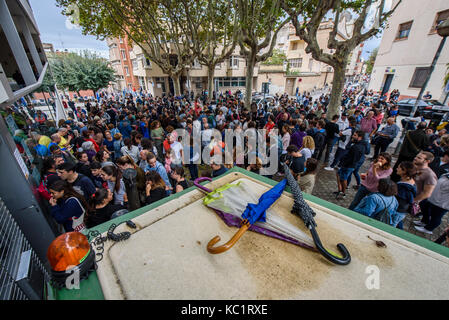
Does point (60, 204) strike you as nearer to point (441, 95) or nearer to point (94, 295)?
point (94, 295)

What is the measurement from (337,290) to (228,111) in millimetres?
10480

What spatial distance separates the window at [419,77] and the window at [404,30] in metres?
4.31

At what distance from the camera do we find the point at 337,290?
4.38 feet

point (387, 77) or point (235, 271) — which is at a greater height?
point (387, 77)

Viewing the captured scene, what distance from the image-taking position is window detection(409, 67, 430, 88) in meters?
19.2

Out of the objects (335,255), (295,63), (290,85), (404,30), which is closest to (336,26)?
(335,255)

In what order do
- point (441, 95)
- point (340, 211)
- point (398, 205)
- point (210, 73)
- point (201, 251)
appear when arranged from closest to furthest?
point (201, 251)
point (340, 211)
point (398, 205)
point (441, 95)
point (210, 73)

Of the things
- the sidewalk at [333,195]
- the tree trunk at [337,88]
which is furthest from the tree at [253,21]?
the sidewalk at [333,195]

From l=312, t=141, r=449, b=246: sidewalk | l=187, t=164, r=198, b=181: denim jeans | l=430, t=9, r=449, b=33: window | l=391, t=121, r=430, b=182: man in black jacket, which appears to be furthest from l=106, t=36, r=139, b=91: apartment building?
l=430, t=9, r=449, b=33: window

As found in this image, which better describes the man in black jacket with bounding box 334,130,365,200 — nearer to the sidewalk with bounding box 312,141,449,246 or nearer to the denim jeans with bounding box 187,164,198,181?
the sidewalk with bounding box 312,141,449,246

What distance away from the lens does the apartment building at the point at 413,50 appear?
58.3 ft

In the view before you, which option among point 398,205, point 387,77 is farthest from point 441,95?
point 398,205

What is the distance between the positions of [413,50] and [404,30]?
3.09 metres

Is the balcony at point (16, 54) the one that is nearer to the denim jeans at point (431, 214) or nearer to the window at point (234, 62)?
the denim jeans at point (431, 214)
